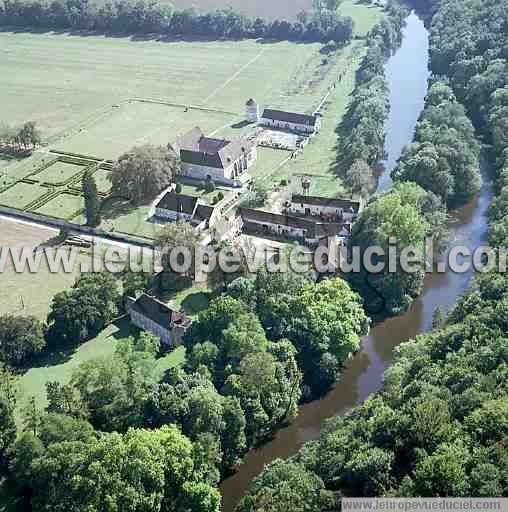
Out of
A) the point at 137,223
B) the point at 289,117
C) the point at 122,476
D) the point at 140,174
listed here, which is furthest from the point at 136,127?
the point at 122,476

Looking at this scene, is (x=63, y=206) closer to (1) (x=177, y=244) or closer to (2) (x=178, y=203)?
(2) (x=178, y=203)

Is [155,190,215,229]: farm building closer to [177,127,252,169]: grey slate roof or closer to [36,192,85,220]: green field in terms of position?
[177,127,252,169]: grey slate roof

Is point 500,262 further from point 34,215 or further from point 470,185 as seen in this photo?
point 34,215

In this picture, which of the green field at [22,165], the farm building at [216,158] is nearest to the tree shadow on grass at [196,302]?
the farm building at [216,158]

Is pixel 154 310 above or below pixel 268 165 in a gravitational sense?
below

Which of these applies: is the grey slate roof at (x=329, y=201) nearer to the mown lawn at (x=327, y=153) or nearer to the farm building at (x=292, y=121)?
the mown lawn at (x=327, y=153)

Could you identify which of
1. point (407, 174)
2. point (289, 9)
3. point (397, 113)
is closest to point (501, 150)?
point (407, 174)
